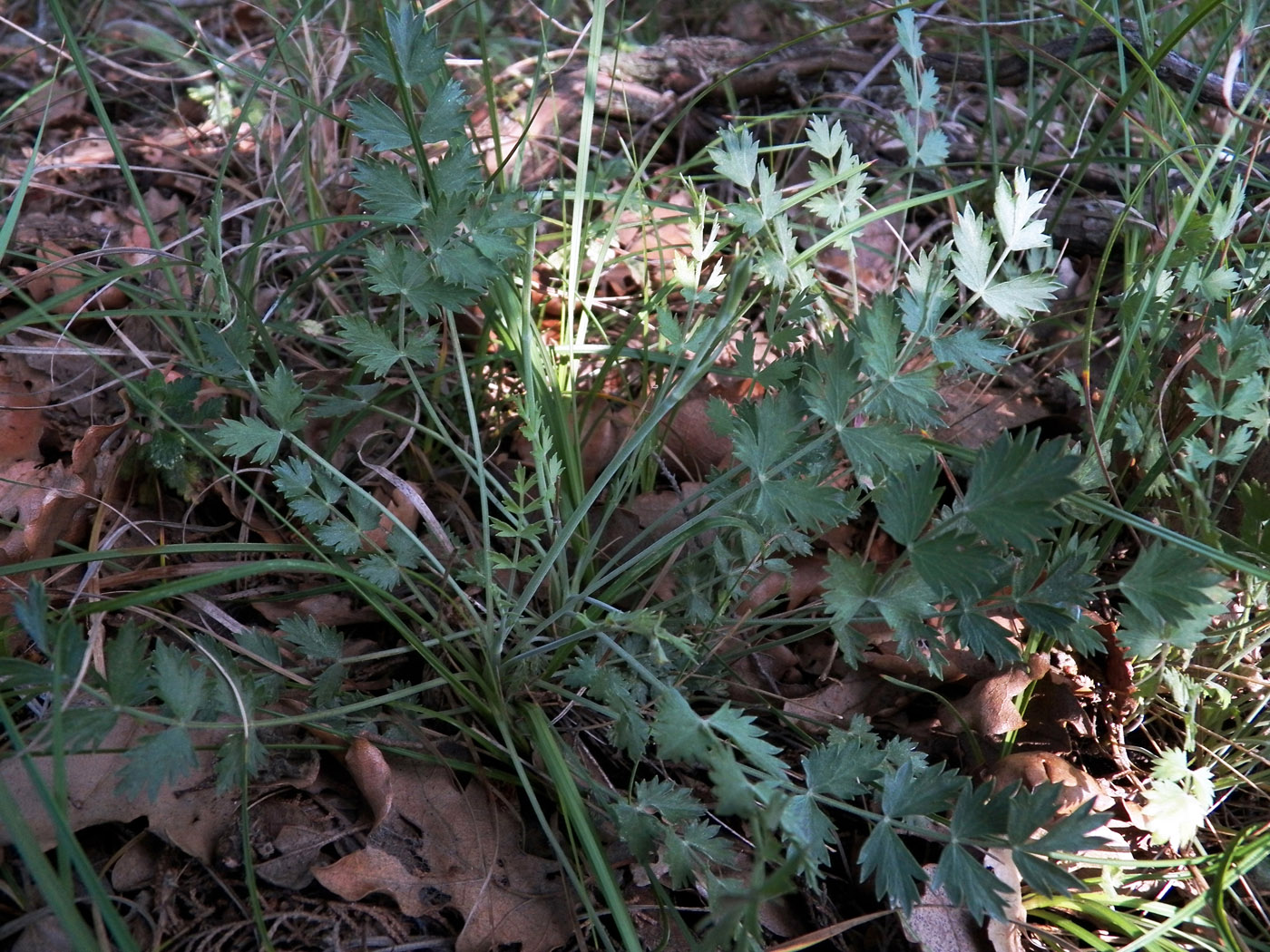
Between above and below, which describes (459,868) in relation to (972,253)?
below

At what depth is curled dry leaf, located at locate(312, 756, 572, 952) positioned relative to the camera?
115cm

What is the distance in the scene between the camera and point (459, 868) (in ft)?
3.92

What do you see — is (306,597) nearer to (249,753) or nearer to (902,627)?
(249,753)

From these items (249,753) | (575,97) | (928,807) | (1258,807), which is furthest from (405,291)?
(1258,807)

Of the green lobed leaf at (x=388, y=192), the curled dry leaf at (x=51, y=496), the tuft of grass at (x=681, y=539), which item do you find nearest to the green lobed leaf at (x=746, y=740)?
the tuft of grass at (x=681, y=539)

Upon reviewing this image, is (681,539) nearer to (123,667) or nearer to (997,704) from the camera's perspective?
(997,704)

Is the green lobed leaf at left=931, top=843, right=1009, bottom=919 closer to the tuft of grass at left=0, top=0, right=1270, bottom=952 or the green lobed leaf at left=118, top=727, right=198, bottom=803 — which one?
the tuft of grass at left=0, top=0, right=1270, bottom=952

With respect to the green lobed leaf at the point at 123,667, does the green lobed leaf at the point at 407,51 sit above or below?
above

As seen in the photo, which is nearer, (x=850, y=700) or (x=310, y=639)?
(x=310, y=639)

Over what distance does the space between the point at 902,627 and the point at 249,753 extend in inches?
32.8

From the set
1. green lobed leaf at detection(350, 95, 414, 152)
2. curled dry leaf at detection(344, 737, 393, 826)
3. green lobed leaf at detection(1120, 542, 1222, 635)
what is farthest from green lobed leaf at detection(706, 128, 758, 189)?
curled dry leaf at detection(344, 737, 393, 826)

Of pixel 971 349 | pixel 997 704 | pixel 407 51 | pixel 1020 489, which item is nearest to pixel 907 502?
pixel 1020 489

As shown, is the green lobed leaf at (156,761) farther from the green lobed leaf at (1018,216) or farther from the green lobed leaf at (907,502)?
the green lobed leaf at (1018,216)

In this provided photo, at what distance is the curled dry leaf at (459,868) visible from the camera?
1150mm
